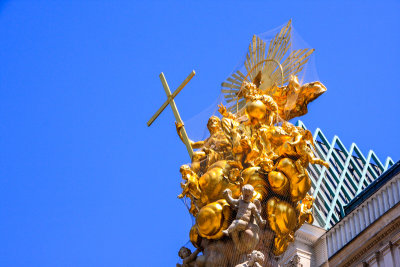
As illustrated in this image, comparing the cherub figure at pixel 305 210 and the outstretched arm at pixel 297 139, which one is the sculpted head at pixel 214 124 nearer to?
the outstretched arm at pixel 297 139

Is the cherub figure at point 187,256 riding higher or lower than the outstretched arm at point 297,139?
lower

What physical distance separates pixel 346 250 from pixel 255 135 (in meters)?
19.8

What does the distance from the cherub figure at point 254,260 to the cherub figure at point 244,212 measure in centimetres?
31

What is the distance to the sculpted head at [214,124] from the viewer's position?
11.8 metres

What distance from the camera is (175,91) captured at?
12844 mm

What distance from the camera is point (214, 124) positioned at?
38.7 feet

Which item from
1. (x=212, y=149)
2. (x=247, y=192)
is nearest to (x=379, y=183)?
(x=212, y=149)

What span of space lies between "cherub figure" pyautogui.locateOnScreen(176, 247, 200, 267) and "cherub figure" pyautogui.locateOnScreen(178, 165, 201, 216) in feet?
1.78

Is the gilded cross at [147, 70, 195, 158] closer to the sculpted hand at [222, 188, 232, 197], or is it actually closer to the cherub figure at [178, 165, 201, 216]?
the cherub figure at [178, 165, 201, 216]

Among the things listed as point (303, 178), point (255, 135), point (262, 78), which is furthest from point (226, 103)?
point (303, 178)

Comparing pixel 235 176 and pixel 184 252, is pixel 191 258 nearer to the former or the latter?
pixel 184 252

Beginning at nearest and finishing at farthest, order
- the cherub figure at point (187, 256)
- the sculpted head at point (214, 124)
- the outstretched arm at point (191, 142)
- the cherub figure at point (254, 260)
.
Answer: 1. the cherub figure at point (254, 260)
2. the cherub figure at point (187, 256)
3. the sculpted head at point (214, 124)
4. the outstretched arm at point (191, 142)

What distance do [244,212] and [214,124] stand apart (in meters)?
2.12

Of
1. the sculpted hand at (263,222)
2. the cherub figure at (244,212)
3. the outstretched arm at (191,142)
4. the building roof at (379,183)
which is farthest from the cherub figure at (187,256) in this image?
the building roof at (379,183)
